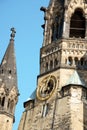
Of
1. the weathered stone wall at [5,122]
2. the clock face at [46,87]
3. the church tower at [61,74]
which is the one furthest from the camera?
the clock face at [46,87]

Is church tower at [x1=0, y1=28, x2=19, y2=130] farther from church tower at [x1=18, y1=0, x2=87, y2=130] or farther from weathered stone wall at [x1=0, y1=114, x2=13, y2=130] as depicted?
church tower at [x1=18, y1=0, x2=87, y2=130]

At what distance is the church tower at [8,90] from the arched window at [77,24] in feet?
19.6

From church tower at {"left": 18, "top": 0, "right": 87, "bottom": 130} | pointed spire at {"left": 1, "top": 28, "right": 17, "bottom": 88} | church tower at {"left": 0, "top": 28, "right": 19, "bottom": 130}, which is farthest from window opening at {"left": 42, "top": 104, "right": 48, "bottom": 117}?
pointed spire at {"left": 1, "top": 28, "right": 17, "bottom": 88}

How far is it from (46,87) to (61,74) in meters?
1.64

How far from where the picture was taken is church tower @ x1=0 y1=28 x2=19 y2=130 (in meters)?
32.8

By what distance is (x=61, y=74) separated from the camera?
34125mm

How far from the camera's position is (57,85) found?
33.5 meters

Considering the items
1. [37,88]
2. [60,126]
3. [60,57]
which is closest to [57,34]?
[60,57]

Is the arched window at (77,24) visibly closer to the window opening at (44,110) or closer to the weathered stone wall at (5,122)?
the window opening at (44,110)

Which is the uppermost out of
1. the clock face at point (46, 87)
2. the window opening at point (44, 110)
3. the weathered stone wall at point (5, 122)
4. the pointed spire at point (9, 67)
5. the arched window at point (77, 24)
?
the arched window at point (77, 24)

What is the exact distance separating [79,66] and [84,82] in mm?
1860

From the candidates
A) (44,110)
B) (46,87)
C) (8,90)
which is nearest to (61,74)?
(46,87)

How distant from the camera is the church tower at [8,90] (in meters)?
32.8

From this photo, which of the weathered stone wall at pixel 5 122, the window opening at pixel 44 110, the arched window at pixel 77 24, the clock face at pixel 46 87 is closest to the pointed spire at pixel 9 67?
the clock face at pixel 46 87
